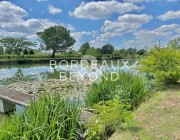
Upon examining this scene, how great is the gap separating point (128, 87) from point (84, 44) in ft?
149

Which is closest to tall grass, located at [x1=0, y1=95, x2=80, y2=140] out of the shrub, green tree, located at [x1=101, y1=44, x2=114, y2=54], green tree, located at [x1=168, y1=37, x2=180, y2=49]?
the shrub

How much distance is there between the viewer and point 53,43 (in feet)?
162

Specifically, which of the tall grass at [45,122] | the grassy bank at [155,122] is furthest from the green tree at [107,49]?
the tall grass at [45,122]

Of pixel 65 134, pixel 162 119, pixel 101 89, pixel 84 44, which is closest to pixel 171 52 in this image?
pixel 101 89

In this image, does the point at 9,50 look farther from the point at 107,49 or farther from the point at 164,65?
the point at 164,65

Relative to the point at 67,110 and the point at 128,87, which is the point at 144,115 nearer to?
the point at 128,87

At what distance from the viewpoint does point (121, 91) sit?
4895 millimetres

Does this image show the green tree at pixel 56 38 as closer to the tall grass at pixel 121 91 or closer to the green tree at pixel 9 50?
the green tree at pixel 9 50

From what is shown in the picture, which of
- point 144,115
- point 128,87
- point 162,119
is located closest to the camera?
point 162,119

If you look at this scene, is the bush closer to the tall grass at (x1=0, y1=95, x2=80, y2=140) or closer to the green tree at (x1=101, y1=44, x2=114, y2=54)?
the tall grass at (x1=0, y1=95, x2=80, y2=140)

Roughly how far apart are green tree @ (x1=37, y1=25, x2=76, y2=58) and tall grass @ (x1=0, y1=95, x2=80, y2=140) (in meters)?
44.3

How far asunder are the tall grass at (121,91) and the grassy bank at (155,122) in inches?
11.7

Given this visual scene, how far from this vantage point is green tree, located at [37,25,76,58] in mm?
48562

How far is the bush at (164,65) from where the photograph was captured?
22.1 ft
